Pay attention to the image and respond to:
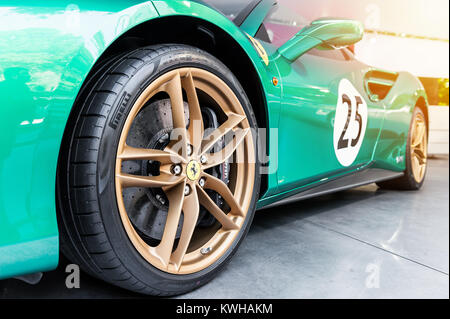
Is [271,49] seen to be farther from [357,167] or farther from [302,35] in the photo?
[357,167]

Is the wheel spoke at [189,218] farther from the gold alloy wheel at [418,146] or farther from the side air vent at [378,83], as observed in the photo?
the gold alloy wheel at [418,146]

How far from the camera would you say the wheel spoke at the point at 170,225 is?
41.6 inches

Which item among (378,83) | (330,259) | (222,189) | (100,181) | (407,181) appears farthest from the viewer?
(407,181)

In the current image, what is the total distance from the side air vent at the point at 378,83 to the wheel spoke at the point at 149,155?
150 centimetres

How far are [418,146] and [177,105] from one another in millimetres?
2518

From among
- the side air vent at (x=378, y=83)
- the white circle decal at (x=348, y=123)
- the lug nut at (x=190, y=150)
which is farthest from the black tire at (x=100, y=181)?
the side air vent at (x=378, y=83)

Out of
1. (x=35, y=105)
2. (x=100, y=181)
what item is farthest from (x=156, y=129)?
(x=35, y=105)

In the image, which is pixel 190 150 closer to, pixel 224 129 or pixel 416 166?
pixel 224 129

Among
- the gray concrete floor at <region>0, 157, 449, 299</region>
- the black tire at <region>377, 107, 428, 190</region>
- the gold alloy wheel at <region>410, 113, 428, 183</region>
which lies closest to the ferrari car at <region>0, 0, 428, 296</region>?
the gray concrete floor at <region>0, 157, 449, 299</region>

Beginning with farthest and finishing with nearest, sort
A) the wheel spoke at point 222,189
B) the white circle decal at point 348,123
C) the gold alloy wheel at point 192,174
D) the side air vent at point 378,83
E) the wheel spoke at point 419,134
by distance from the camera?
the wheel spoke at point 419,134, the side air vent at point 378,83, the white circle decal at point 348,123, the wheel spoke at point 222,189, the gold alloy wheel at point 192,174

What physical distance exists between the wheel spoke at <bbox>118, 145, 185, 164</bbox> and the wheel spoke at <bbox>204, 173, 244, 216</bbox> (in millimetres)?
137

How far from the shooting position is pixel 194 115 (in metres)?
1.21

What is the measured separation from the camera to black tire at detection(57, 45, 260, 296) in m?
0.88
